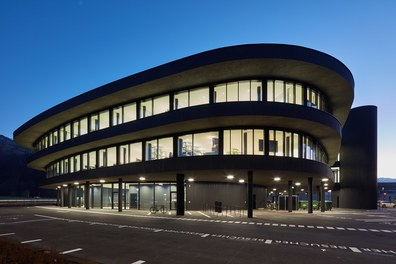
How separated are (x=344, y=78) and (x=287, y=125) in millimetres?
6441

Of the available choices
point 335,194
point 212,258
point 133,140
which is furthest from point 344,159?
point 212,258

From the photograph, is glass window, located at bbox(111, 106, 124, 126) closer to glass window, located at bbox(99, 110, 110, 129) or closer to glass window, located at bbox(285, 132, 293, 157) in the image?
glass window, located at bbox(99, 110, 110, 129)

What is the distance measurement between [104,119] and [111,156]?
478 cm

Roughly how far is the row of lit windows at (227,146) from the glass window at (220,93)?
3010 millimetres

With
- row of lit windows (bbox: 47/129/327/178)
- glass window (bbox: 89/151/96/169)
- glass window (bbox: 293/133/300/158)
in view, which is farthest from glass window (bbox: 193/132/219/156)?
glass window (bbox: 89/151/96/169)

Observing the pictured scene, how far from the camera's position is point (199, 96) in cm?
3291

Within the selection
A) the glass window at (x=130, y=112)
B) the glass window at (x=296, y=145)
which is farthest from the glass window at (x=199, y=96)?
the glass window at (x=296, y=145)

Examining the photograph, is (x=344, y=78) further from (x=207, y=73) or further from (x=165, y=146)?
(x=165, y=146)

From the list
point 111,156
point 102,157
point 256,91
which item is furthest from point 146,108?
point 256,91

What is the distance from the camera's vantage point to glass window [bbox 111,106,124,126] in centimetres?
4028

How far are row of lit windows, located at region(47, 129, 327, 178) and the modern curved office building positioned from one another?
0.31ft

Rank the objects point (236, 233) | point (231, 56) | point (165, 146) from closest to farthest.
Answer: point (236, 233) → point (231, 56) → point (165, 146)

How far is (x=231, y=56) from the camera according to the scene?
27016 millimetres

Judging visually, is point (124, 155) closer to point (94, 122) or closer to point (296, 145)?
point (94, 122)
